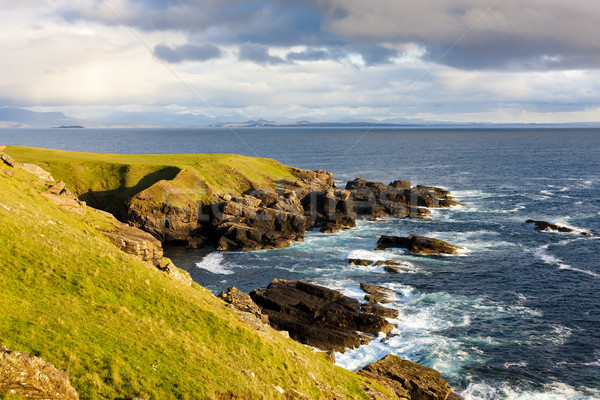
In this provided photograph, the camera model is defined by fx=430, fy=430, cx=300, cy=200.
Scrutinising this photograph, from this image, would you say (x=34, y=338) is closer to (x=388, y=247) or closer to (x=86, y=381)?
(x=86, y=381)

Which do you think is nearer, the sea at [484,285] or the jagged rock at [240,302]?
the jagged rock at [240,302]

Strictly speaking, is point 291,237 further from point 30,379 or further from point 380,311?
point 30,379

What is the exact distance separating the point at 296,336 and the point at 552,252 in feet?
156

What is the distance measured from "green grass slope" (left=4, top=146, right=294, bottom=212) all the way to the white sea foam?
22.5 meters

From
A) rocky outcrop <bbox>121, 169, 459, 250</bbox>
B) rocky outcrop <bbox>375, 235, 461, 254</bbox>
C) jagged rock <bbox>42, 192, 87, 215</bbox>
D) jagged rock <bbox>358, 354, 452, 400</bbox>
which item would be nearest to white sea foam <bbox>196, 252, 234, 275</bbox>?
rocky outcrop <bbox>121, 169, 459, 250</bbox>

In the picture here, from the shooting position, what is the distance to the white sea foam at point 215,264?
61.4 metres

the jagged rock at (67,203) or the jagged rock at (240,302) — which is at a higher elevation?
the jagged rock at (67,203)

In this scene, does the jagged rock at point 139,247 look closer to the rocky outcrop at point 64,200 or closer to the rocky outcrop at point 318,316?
the rocky outcrop at point 64,200

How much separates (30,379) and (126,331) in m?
7.42

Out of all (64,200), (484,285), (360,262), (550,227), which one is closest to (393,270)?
(360,262)

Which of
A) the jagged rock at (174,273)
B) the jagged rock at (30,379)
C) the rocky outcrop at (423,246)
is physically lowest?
the rocky outcrop at (423,246)

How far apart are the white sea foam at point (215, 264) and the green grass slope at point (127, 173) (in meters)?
22.5

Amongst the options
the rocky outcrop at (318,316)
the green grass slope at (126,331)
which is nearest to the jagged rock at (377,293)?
the rocky outcrop at (318,316)

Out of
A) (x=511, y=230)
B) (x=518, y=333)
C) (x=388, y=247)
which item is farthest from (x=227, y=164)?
(x=518, y=333)
